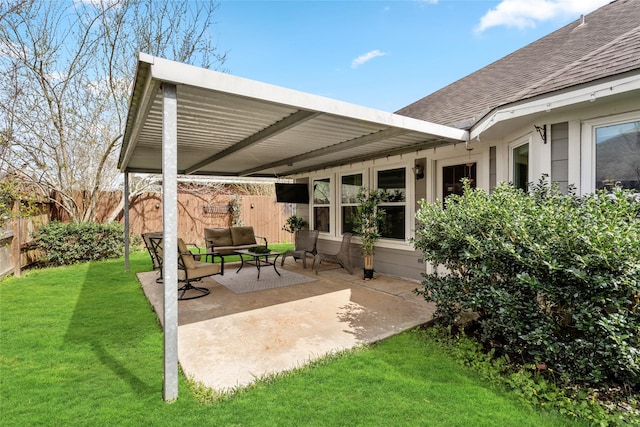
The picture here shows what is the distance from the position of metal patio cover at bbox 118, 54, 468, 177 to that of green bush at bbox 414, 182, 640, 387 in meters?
1.57

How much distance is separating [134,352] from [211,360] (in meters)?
0.86

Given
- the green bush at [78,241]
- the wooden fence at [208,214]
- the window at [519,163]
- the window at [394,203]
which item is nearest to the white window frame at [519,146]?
the window at [519,163]

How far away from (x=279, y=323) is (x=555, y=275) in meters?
2.97

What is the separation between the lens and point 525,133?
12.8 ft

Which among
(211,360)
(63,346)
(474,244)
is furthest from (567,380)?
(63,346)

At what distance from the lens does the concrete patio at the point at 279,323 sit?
296 centimetres

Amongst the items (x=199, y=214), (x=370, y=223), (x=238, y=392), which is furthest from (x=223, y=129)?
(x=199, y=214)

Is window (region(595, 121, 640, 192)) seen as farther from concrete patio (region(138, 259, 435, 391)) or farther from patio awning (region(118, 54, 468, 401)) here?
concrete patio (region(138, 259, 435, 391))

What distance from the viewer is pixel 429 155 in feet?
18.9

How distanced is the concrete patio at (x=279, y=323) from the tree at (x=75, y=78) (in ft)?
19.3

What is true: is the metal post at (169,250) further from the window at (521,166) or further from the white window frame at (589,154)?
the window at (521,166)

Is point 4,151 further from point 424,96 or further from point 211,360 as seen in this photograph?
point 424,96

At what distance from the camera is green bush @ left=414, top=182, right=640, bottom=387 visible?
2.23m

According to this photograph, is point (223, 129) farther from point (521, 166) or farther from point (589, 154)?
point (589, 154)
